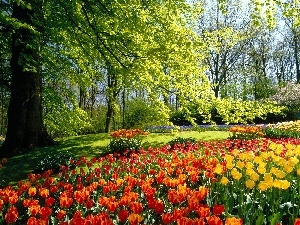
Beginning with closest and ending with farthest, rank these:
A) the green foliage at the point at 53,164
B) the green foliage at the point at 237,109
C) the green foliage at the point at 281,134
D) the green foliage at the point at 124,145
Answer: the green foliage at the point at 53,164 < the green foliage at the point at 124,145 < the green foliage at the point at 237,109 < the green foliage at the point at 281,134

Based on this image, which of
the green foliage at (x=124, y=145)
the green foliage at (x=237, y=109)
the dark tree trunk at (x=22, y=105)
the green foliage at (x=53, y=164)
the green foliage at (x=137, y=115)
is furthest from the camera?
the green foliage at (x=137, y=115)

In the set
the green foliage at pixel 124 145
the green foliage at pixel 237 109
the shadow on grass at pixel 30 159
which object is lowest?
the shadow on grass at pixel 30 159

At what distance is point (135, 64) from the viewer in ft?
32.1

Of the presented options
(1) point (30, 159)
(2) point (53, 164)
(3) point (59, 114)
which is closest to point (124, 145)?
(2) point (53, 164)

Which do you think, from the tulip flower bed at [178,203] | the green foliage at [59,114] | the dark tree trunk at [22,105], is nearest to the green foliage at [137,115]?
the green foliage at [59,114]

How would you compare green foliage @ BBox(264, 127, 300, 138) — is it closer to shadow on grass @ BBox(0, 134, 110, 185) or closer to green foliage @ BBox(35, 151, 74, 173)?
shadow on grass @ BBox(0, 134, 110, 185)

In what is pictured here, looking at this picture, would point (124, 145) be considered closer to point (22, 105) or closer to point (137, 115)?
point (22, 105)

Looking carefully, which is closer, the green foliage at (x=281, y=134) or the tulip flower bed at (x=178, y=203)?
the tulip flower bed at (x=178, y=203)

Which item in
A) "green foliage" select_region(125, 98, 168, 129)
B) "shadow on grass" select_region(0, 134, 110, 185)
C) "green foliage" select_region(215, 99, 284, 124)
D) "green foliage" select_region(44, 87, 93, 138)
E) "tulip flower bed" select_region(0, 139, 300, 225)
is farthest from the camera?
"green foliage" select_region(125, 98, 168, 129)

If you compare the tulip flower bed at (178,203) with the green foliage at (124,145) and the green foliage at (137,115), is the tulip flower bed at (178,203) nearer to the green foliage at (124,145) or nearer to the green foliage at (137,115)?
the green foliage at (124,145)

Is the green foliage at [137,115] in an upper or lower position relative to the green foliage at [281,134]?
upper

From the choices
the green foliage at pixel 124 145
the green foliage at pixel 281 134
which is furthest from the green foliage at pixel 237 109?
the green foliage at pixel 124 145

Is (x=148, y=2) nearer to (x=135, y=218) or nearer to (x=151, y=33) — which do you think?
(x=151, y=33)

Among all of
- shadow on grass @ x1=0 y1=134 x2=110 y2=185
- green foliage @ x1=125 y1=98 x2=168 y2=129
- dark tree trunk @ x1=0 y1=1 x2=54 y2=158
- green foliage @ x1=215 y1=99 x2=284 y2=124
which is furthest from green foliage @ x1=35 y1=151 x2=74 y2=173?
green foliage @ x1=125 y1=98 x2=168 y2=129
